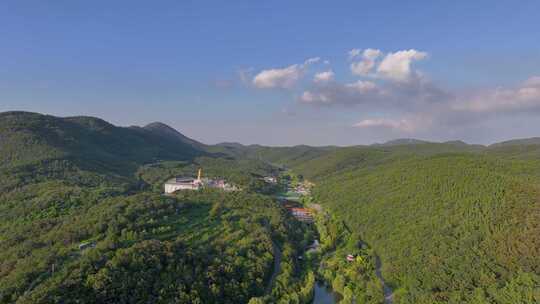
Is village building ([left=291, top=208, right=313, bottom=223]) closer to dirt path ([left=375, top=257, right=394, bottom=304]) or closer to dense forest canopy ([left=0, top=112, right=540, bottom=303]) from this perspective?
dense forest canopy ([left=0, top=112, right=540, bottom=303])

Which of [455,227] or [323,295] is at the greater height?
[455,227]

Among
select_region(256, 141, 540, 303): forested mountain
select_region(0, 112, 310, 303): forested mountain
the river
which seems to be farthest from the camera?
the river

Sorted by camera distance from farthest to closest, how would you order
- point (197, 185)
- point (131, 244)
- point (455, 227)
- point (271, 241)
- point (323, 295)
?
point (197, 185)
point (455, 227)
point (271, 241)
point (323, 295)
point (131, 244)

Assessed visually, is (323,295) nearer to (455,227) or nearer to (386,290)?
(386,290)

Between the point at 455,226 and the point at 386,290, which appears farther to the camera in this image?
the point at 455,226

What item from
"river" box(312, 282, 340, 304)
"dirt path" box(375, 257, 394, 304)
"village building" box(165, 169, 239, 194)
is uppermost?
"village building" box(165, 169, 239, 194)

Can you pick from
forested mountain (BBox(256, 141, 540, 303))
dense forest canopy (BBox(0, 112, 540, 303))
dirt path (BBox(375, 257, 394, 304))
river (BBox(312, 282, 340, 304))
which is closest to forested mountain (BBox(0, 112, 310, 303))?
dense forest canopy (BBox(0, 112, 540, 303))

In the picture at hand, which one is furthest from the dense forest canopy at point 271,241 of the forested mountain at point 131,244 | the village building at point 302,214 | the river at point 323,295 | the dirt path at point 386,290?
the village building at point 302,214

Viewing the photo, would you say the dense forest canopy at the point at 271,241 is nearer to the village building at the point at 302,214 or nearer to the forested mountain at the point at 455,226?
the forested mountain at the point at 455,226

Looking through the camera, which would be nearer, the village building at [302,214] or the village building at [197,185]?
the village building at [302,214]

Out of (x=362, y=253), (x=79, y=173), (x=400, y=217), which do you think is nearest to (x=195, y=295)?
(x=362, y=253)

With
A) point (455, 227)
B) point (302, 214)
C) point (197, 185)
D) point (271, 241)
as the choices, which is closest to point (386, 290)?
point (271, 241)

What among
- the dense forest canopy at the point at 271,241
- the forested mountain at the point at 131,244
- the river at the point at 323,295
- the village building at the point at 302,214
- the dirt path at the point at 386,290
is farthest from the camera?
the village building at the point at 302,214
